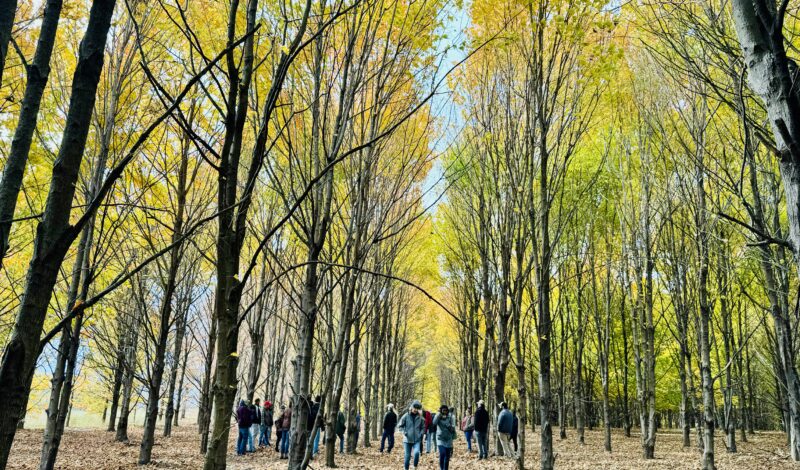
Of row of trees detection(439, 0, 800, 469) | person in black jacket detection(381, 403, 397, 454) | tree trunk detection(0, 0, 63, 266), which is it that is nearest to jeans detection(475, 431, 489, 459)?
row of trees detection(439, 0, 800, 469)

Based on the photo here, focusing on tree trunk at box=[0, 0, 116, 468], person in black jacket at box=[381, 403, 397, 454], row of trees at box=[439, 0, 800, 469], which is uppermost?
row of trees at box=[439, 0, 800, 469]

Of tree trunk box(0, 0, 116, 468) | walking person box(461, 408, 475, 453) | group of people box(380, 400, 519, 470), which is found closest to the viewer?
tree trunk box(0, 0, 116, 468)

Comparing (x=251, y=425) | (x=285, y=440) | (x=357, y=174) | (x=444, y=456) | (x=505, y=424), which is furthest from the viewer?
(x=251, y=425)

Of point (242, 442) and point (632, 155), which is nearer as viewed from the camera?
point (632, 155)

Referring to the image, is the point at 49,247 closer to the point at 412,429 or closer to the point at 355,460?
the point at 412,429

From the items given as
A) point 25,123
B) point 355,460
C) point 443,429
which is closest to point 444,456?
point 443,429

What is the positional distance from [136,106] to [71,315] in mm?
6585

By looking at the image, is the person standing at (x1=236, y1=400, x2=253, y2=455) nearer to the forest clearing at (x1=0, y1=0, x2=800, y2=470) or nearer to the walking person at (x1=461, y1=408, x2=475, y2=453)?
the forest clearing at (x1=0, y1=0, x2=800, y2=470)

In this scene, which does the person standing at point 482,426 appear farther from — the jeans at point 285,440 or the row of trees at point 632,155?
the jeans at point 285,440

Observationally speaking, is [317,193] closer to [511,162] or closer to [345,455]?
[511,162]

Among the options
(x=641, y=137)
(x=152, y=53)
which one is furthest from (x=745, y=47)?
(x=641, y=137)

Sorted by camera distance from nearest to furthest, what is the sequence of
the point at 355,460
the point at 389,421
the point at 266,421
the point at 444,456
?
the point at 444,456 < the point at 355,460 < the point at 389,421 < the point at 266,421

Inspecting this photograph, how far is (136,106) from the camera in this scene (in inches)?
260

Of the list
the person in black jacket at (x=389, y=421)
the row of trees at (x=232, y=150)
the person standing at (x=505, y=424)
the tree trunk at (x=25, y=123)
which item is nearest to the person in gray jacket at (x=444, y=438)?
the person standing at (x=505, y=424)
